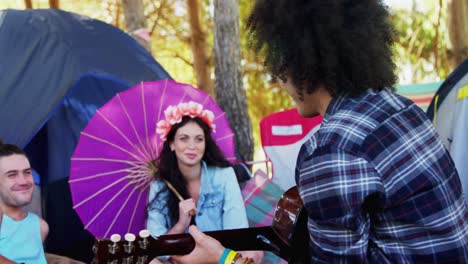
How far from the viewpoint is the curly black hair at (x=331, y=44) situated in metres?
1.52

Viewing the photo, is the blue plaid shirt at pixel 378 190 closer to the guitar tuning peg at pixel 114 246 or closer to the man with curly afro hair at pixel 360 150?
the man with curly afro hair at pixel 360 150

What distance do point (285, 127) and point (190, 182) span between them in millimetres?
1141

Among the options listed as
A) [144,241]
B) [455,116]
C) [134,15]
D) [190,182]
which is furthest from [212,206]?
[134,15]

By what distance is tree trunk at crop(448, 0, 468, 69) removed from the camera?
5.67 metres

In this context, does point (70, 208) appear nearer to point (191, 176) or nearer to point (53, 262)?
point (53, 262)

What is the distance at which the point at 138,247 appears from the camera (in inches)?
71.7

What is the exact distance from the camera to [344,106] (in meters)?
1.52

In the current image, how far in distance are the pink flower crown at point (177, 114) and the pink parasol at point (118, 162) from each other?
11 centimetres

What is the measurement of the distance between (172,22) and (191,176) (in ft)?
18.5

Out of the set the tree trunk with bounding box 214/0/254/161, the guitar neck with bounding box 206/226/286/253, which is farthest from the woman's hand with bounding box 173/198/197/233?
the tree trunk with bounding box 214/0/254/161

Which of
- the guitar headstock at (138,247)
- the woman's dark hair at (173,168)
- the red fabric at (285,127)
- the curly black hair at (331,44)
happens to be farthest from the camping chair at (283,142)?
the curly black hair at (331,44)

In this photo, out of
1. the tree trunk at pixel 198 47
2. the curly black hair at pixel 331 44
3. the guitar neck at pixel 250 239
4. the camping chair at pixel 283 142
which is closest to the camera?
the curly black hair at pixel 331 44

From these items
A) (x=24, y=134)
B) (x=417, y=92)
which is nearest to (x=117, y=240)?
(x=24, y=134)

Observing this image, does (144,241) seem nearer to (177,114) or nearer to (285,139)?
(177,114)
